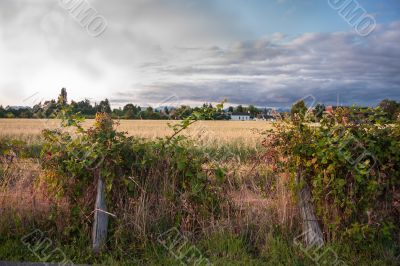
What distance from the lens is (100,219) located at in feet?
16.0

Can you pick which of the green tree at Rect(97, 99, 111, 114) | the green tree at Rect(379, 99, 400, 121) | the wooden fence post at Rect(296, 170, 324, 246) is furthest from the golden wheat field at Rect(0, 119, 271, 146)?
the green tree at Rect(379, 99, 400, 121)

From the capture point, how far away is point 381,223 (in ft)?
14.9

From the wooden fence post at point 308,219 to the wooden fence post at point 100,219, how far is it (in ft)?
8.43

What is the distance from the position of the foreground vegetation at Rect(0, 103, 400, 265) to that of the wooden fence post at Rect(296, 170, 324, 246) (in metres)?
0.09

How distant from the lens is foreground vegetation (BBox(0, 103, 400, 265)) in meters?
4.56

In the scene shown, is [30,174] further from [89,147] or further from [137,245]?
[137,245]

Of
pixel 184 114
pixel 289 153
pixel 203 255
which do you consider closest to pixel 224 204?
pixel 203 255

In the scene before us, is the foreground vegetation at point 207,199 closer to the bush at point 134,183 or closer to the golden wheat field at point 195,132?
the bush at point 134,183

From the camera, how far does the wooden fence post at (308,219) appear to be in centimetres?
476

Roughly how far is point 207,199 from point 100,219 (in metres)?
Result: 1.43

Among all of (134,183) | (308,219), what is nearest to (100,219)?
(134,183)

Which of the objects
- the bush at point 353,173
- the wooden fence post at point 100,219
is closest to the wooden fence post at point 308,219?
the bush at point 353,173

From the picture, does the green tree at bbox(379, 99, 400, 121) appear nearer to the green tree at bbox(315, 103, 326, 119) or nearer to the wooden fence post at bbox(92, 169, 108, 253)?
the green tree at bbox(315, 103, 326, 119)

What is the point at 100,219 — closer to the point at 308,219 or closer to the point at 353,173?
the point at 308,219
